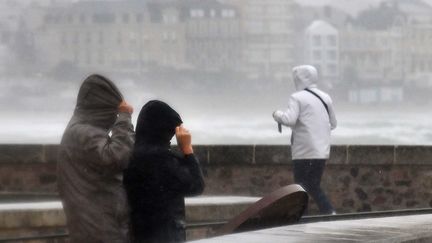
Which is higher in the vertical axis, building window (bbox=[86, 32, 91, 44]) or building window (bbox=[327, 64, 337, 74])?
building window (bbox=[86, 32, 91, 44])

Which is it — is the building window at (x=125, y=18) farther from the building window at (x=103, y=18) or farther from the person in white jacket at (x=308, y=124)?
the person in white jacket at (x=308, y=124)

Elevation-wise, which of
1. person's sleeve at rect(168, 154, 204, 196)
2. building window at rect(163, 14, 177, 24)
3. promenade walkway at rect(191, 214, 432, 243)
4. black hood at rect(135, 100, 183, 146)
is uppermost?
building window at rect(163, 14, 177, 24)

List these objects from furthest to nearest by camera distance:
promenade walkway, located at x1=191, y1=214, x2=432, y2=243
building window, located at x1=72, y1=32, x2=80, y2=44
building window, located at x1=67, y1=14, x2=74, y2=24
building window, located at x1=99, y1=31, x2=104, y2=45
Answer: building window, located at x1=99, y1=31, x2=104, y2=45, building window, located at x1=67, y1=14, x2=74, y2=24, building window, located at x1=72, y1=32, x2=80, y2=44, promenade walkway, located at x1=191, y1=214, x2=432, y2=243

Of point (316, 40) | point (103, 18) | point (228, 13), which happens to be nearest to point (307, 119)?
point (103, 18)

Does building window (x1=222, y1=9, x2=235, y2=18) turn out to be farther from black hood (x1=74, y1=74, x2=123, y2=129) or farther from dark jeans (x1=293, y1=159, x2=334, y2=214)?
black hood (x1=74, y1=74, x2=123, y2=129)

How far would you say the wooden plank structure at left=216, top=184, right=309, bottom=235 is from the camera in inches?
235

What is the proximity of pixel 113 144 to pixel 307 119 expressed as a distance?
4.51 metres

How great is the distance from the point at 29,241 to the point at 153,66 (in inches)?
1115

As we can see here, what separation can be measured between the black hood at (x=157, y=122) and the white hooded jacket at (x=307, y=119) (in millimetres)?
4481

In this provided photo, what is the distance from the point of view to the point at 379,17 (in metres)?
40.9

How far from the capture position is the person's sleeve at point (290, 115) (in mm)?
10570

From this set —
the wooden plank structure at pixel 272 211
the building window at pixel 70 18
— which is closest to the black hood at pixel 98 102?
the wooden plank structure at pixel 272 211

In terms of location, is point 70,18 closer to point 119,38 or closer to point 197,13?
point 119,38

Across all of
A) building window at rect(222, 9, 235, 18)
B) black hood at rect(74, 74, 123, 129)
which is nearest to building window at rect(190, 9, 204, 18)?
building window at rect(222, 9, 235, 18)
